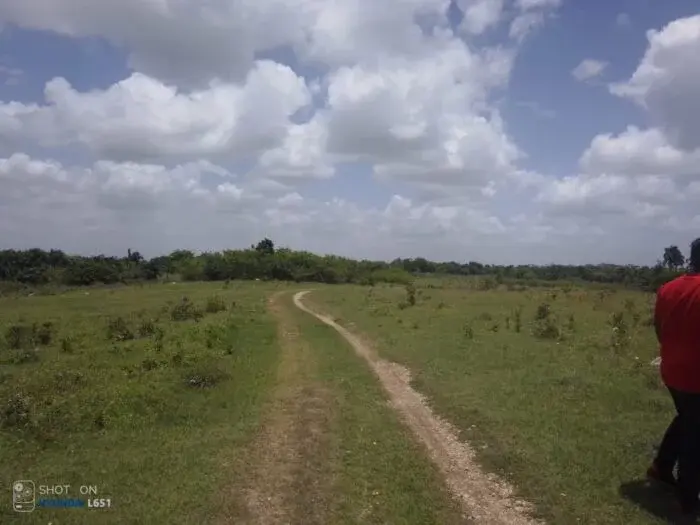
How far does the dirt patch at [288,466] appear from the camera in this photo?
7.04 meters

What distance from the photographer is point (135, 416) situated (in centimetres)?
1157

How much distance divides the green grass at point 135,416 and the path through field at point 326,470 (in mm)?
495

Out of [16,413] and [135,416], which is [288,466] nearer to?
[135,416]

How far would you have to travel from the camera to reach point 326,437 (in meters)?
9.98

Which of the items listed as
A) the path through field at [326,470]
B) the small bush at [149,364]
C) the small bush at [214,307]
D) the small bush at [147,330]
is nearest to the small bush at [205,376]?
the small bush at [149,364]

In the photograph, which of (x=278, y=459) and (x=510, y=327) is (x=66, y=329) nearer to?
(x=510, y=327)

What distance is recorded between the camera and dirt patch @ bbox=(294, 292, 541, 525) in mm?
6969

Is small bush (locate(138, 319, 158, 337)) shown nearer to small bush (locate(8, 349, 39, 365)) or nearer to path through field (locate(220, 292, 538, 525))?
small bush (locate(8, 349, 39, 365))

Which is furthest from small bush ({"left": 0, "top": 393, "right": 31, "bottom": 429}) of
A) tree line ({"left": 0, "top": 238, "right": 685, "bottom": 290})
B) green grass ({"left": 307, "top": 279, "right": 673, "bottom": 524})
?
tree line ({"left": 0, "top": 238, "right": 685, "bottom": 290})

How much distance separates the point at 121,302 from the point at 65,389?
33.4 metres

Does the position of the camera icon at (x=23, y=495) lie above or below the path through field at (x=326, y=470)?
below

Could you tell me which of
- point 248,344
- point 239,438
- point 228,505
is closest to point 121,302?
point 248,344

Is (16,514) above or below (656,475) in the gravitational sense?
below

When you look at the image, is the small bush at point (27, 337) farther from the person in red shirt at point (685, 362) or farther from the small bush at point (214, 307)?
the person in red shirt at point (685, 362)
